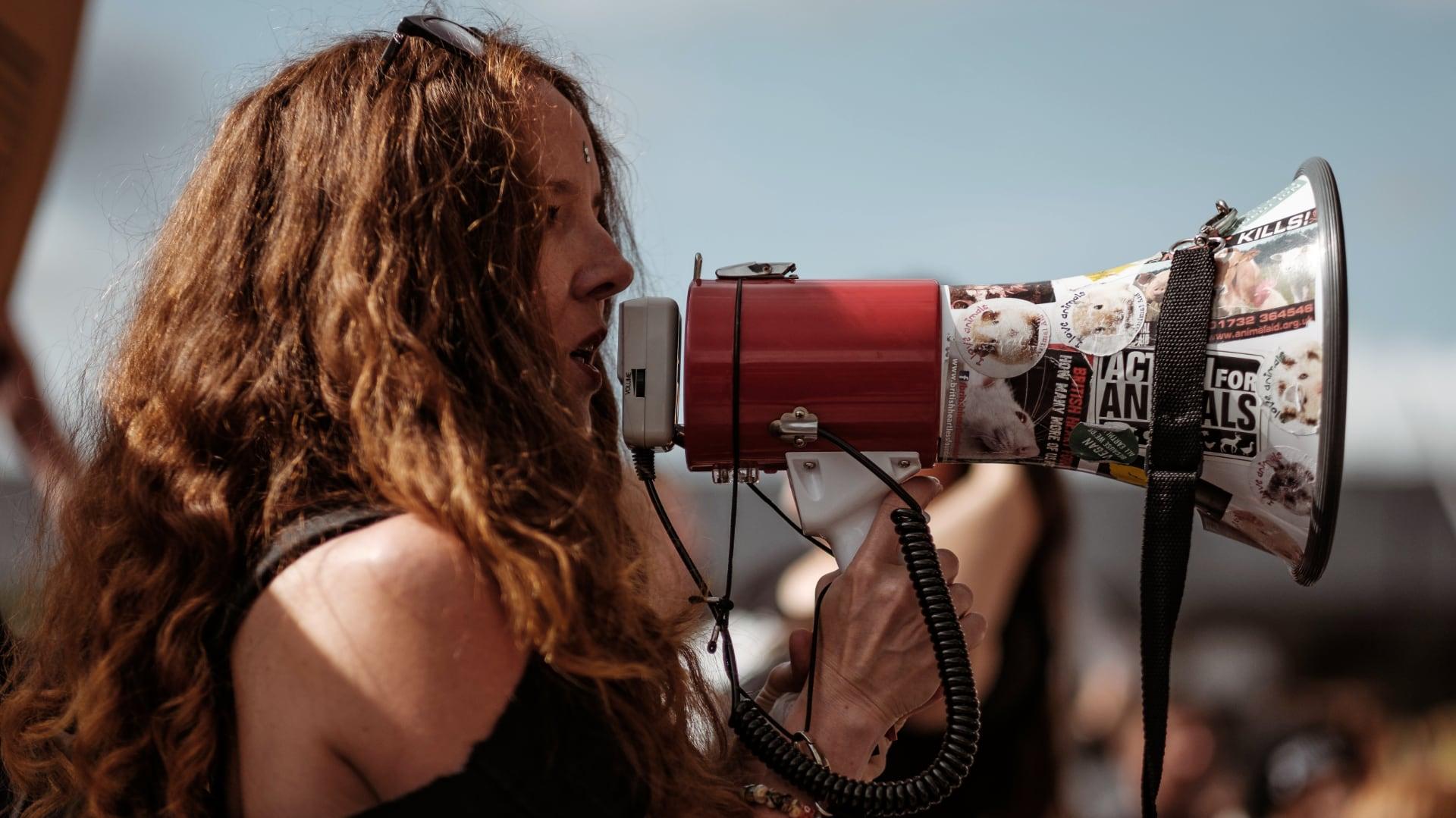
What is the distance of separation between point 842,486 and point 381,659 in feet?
2.62

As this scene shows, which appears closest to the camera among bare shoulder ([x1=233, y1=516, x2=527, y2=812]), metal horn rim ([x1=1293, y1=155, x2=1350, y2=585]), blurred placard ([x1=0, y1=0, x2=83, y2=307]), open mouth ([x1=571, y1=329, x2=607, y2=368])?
blurred placard ([x1=0, y1=0, x2=83, y2=307])

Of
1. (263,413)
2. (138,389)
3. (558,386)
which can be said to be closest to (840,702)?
(558,386)

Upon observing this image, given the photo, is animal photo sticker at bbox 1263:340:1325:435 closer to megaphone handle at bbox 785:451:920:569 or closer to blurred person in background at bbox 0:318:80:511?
megaphone handle at bbox 785:451:920:569

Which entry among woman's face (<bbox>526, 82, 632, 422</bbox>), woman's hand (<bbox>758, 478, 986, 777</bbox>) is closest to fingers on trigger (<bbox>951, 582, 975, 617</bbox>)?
woman's hand (<bbox>758, 478, 986, 777</bbox>)

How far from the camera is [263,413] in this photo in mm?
1312

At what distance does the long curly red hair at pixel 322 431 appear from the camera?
123cm

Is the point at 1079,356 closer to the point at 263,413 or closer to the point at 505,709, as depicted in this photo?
the point at 505,709

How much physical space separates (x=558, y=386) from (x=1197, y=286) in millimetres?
898

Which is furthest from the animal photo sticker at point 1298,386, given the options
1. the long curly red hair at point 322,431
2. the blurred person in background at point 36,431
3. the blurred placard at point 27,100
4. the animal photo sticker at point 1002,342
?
the blurred person in background at point 36,431

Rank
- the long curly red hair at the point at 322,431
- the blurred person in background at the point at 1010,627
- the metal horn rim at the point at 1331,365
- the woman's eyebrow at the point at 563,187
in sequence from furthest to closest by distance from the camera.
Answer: the blurred person in background at the point at 1010,627
the woman's eyebrow at the point at 563,187
the metal horn rim at the point at 1331,365
the long curly red hair at the point at 322,431

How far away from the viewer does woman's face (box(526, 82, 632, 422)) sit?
1558 millimetres

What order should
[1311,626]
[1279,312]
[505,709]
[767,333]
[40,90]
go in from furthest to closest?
[1311,626]
[767,333]
[1279,312]
[505,709]
[40,90]

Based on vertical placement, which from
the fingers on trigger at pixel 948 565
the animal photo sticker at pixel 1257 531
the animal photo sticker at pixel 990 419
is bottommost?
the fingers on trigger at pixel 948 565

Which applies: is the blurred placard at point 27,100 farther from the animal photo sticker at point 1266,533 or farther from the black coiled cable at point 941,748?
the animal photo sticker at point 1266,533
